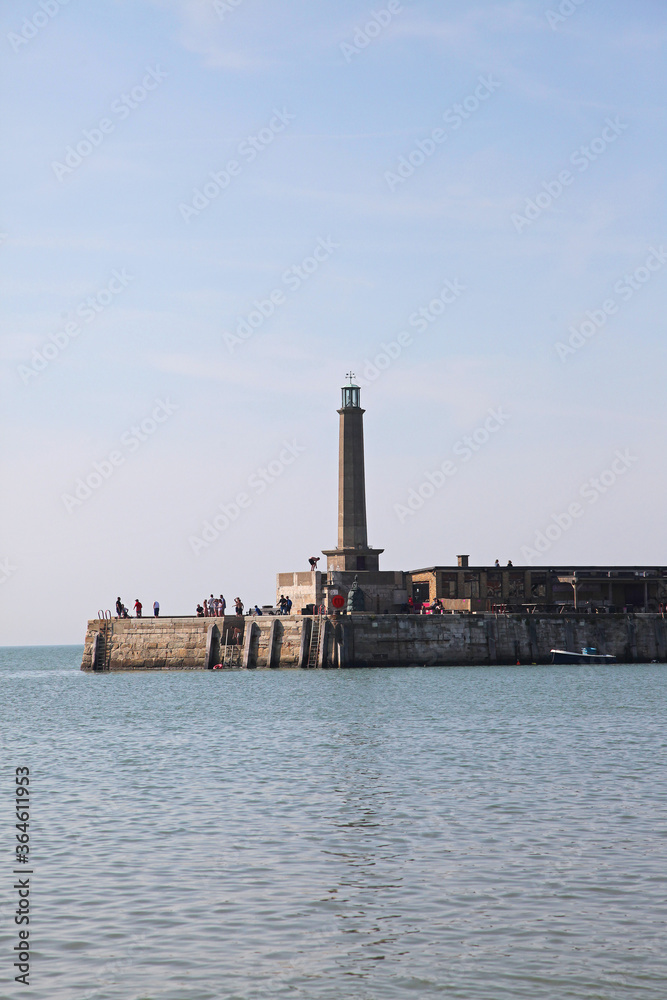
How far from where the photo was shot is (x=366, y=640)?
5391 cm

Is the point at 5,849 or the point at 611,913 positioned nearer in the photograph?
the point at 611,913

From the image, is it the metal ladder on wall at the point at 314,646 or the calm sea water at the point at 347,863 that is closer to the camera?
the calm sea water at the point at 347,863

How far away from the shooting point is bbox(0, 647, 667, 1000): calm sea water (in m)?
9.41

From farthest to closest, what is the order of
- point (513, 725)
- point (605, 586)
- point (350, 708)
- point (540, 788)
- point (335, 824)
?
1. point (605, 586)
2. point (350, 708)
3. point (513, 725)
4. point (540, 788)
5. point (335, 824)

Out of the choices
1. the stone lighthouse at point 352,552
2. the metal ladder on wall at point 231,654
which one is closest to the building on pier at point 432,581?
the stone lighthouse at point 352,552

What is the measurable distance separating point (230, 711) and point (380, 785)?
17.4 m

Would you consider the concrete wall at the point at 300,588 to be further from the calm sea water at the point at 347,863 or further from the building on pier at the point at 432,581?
the calm sea water at the point at 347,863

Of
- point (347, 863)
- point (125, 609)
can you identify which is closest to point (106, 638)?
point (125, 609)

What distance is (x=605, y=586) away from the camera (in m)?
63.2

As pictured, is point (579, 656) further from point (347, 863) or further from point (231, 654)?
point (347, 863)

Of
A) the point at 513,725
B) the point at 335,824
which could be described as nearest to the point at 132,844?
the point at 335,824

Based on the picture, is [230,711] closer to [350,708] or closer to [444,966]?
[350,708]

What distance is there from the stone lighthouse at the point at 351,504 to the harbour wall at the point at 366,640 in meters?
6.73

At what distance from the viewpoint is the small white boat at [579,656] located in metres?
57.6
